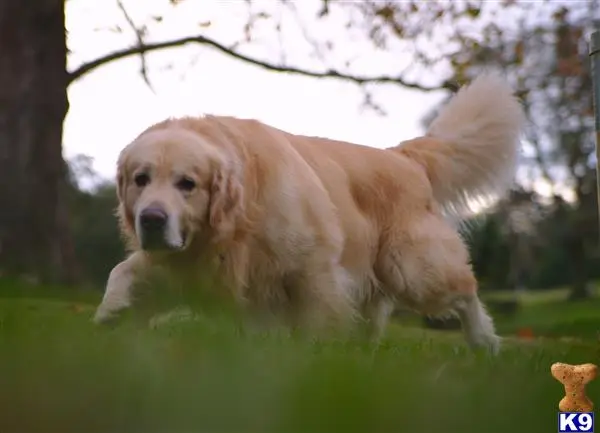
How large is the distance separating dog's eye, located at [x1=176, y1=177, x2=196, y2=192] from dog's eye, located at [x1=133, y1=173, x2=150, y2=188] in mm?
117

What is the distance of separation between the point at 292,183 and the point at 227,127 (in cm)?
36

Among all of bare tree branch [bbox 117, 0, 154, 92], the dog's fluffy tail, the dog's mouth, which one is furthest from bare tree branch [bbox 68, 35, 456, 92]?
the dog's mouth

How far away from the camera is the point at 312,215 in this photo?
353 centimetres

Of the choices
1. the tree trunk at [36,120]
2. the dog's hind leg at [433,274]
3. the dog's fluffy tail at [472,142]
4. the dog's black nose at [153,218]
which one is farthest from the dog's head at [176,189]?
the tree trunk at [36,120]

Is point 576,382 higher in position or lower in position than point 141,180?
lower

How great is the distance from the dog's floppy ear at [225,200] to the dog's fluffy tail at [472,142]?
137 centimetres

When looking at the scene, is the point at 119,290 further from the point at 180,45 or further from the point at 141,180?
the point at 180,45

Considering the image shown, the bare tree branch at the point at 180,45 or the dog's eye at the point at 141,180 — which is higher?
the bare tree branch at the point at 180,45

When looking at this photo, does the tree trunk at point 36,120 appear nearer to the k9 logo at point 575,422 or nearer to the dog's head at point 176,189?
the dog's head at point 176,189

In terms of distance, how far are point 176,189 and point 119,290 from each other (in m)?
0.51

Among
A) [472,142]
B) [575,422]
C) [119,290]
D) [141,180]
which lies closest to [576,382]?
[575,422]

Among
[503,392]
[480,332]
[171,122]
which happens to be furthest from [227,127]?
[503,392]

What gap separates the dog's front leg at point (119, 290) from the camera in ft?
10.9

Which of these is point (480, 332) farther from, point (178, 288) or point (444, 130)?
point (178, 288)
